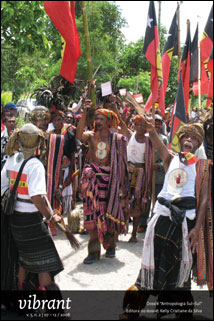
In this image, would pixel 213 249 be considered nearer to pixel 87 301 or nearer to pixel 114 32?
pixel 87 301

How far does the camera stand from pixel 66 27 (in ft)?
Answer: 16.2

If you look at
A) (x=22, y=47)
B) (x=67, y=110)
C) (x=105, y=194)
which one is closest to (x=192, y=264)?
(x=105, y=194)

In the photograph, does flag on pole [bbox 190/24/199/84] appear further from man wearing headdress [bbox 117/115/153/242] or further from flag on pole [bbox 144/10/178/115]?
man wearing headdress [bbox 117/115/153/242]

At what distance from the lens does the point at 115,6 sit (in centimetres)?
2725

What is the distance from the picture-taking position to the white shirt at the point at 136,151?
239 inches

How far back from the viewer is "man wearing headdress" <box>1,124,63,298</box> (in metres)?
3.33

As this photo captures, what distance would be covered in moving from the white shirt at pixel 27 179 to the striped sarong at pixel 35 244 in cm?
8

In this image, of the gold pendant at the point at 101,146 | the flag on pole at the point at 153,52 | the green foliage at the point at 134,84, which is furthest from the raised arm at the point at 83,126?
the green foliage at the point at 134,84

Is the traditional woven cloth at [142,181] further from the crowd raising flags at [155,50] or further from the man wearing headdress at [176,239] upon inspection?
the man wearing headdress at [176,239]

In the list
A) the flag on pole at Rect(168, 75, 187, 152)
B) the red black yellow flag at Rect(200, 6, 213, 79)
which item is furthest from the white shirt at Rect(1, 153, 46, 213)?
the red black yellow flag at Rect(200, 6, 213, 79)

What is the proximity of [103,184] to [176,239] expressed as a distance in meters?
1.91

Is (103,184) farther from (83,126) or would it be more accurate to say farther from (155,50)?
(155,50)

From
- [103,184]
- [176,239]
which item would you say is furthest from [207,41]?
[176,239]

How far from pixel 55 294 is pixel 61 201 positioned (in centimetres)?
292
